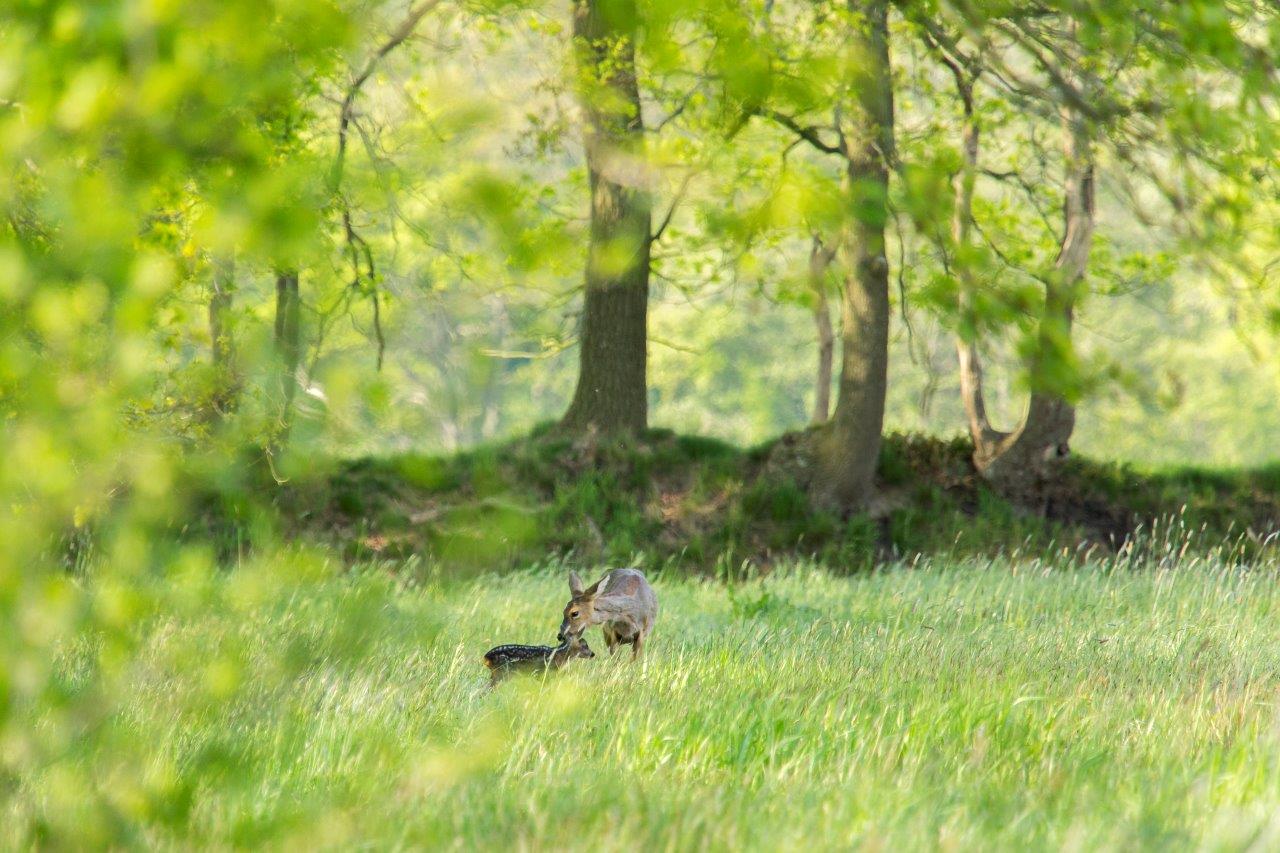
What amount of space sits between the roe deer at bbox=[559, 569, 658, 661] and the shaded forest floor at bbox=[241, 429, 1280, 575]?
6184 mm

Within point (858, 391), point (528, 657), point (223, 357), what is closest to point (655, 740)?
point (528, 657)

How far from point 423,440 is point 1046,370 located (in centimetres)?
137

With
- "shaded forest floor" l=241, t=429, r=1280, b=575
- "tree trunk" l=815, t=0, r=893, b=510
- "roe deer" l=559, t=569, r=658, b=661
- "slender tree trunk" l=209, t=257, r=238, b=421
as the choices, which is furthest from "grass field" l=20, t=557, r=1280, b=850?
"tree trunk" l=815, t=0, r=893, b=510

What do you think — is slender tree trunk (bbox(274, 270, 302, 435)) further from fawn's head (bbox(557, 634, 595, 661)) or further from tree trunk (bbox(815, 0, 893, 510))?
tree trunk (bbox(815, 0, 893, 510))

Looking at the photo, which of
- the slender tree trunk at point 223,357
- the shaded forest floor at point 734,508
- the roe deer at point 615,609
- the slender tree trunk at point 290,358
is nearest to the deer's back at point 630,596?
the roe deer at point 615,609

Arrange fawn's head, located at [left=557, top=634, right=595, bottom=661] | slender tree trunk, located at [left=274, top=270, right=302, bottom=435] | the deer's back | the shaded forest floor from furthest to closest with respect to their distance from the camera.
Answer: the shaded forest floor
the deer's back
fawn's head, located at [left=557, top=634, right=595, bottom=661]
slender tree trunk, located at [left=274, top=270, right=302, bottom=435]

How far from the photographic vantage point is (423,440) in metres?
2.75

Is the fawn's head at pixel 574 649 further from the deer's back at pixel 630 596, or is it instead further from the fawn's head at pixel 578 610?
the deer's back at pixel 630 596

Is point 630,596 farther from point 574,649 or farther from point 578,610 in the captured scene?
point 574,649

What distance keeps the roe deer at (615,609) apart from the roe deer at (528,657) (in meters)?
0.07

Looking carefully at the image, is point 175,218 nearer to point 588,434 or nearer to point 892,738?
point 892,738

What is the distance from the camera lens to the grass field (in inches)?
136

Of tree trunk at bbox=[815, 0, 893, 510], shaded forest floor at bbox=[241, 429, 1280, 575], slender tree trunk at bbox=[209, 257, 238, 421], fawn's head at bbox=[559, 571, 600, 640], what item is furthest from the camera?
tree trunk at bbox=[815, 0, 893, 510]

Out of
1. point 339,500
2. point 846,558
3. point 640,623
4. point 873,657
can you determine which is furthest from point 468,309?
point 339,500
